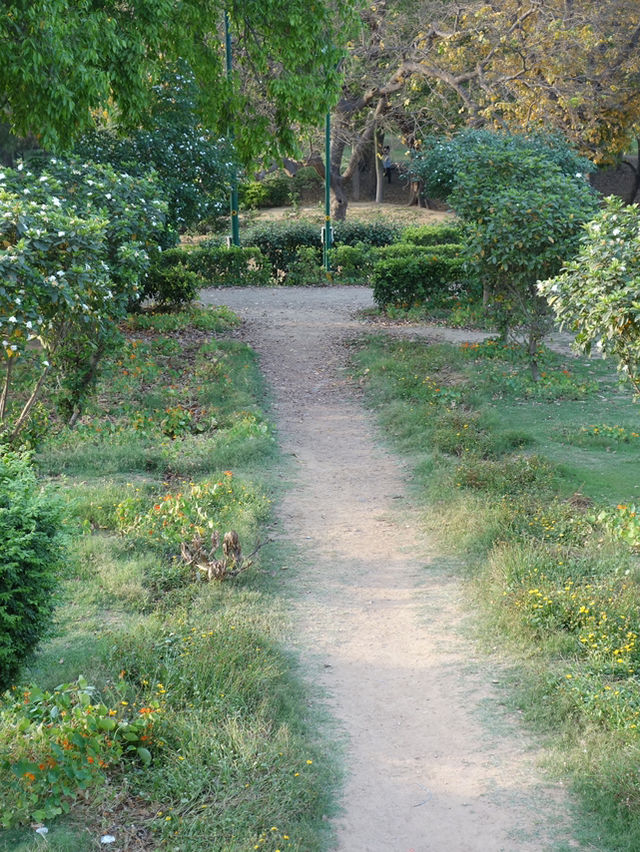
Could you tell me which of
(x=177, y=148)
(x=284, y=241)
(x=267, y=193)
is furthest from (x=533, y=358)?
(x=267, y=193)

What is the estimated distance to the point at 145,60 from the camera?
40.1 ft

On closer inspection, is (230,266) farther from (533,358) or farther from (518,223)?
(533,358)

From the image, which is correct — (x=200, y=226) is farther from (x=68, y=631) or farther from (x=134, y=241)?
(x=68, y=631)

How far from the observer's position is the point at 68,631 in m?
5.47

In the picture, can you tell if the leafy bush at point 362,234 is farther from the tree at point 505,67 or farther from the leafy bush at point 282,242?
the tree at point 505,67

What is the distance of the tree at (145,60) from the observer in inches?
383

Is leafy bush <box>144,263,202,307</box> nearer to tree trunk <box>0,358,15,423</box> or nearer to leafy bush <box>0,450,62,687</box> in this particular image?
tree trunk <box>0,358,15,423</box>

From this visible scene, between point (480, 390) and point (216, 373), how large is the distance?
3.32 metres

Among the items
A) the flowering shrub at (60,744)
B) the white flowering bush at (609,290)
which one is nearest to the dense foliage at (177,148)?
the white flowering bush at (609,290)

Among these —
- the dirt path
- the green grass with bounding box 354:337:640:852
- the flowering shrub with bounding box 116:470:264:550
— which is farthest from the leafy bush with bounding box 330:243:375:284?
the flowering shrub with bounding box 116:470:264:550

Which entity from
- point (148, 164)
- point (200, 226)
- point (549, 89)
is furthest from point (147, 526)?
point (200, 226)

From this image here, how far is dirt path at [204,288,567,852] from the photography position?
4129 mm

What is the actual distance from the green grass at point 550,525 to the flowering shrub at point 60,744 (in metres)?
2.03

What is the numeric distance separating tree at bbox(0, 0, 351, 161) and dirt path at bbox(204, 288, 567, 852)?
4.44m
